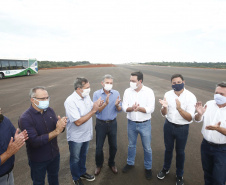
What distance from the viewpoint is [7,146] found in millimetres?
2072

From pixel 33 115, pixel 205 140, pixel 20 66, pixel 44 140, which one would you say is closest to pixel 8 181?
pixel 44 140

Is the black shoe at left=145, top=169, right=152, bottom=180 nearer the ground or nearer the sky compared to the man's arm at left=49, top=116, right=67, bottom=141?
nearer the ground

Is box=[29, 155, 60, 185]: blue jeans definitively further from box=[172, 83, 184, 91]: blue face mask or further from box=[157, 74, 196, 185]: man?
box=[172, 83, 184, 91]: blue face mask

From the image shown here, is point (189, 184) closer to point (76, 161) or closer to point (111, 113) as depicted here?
point (111, 113)

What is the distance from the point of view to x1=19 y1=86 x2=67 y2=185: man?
222 centimetres

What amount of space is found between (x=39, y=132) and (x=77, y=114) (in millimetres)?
704

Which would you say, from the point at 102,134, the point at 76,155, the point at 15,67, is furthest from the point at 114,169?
the point at 15,67

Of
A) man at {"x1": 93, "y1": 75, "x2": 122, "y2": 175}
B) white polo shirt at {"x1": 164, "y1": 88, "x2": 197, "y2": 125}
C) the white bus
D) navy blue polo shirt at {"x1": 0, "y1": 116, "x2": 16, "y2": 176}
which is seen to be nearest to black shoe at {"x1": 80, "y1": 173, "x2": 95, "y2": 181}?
man at {"x1": 93, "y1": 75, "x2": 122, "y2": 175}

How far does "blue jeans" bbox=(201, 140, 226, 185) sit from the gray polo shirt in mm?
2201

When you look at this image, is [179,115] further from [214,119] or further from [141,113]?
[141,113]

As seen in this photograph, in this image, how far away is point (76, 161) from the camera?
9.75 ft

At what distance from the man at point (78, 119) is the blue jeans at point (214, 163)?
6.94 ft

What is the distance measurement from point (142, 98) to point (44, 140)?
2113 millimetres

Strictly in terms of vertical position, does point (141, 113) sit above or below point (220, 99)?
below
